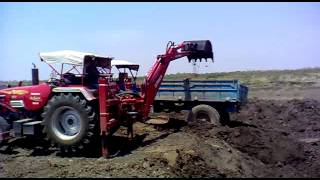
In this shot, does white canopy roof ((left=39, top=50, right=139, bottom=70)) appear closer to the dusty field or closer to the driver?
the driver

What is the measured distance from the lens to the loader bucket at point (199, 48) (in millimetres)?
14945

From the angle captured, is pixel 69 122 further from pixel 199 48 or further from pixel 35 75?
pixel 199 48

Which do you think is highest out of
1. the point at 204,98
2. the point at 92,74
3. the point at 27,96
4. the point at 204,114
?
the point at 92,74

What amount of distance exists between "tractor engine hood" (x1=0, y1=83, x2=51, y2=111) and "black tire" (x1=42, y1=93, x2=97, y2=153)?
0.57m

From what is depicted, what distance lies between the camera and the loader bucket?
14.9 meters

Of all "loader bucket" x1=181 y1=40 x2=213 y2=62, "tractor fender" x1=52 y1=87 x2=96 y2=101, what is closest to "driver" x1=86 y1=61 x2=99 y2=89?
"tractor fender" x1=52 y1=87 x2=96 y2=101

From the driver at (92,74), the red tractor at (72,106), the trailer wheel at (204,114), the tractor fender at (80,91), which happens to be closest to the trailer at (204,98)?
the trailer wheel at (204,114)

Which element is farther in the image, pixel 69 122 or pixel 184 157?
pixel 69 122

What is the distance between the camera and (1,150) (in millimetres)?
12023

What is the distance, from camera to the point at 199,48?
1500cm

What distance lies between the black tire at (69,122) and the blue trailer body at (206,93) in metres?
6.39

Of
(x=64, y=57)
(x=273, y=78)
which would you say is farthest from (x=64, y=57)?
(x=273, y=78)

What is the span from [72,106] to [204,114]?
6488 millimetres

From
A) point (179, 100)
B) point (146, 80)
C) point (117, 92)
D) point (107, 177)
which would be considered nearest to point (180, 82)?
point (179, 100)
